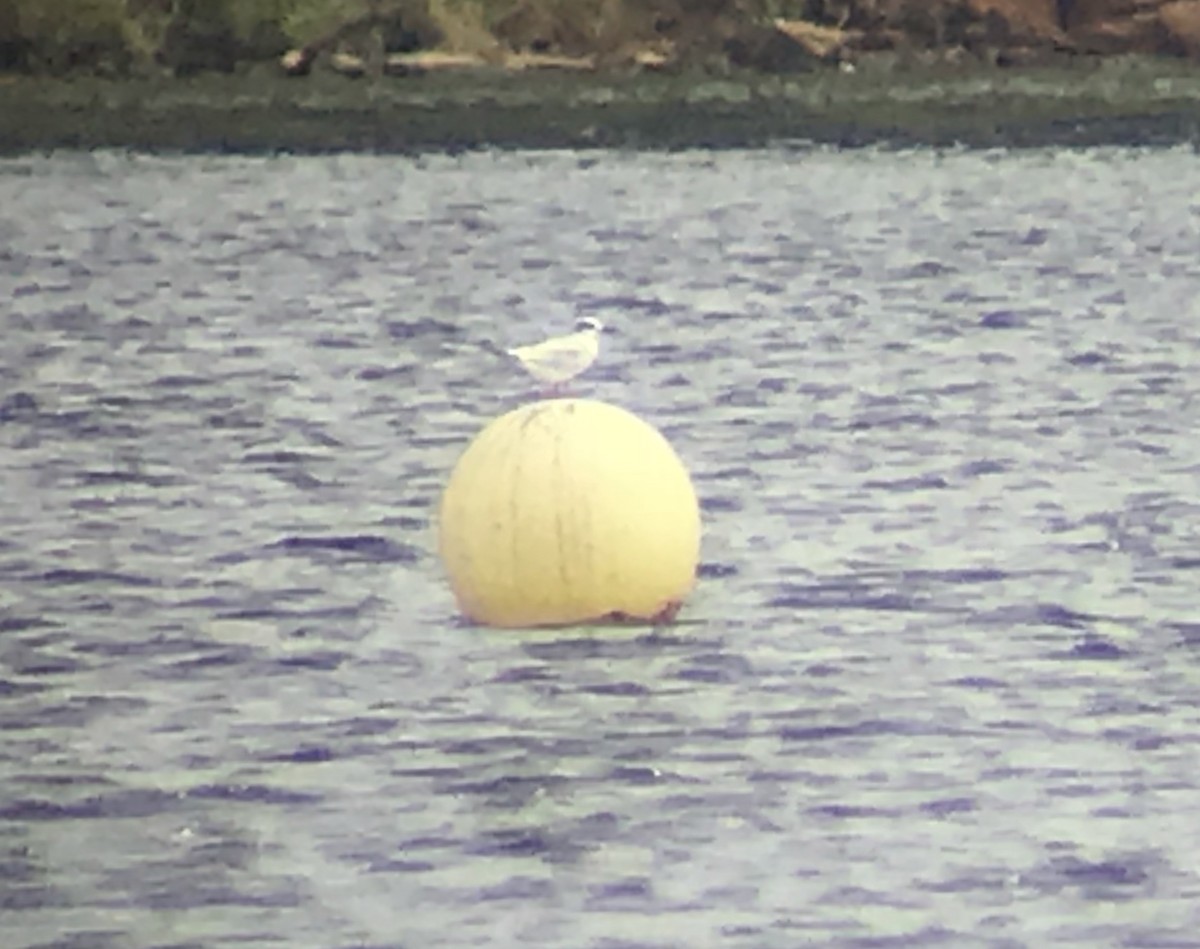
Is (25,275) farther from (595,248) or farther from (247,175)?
(595,248)

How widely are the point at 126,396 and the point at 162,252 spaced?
0.10m

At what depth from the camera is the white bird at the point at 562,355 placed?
95 cm

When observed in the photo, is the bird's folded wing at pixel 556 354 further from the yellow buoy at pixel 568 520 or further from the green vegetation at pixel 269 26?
the green vegetation at pixel 269 26

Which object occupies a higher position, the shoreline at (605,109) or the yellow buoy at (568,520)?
the shoreline at (605,109)

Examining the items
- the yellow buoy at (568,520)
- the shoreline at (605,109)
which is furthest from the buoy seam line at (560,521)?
the shoreline at (605,109)

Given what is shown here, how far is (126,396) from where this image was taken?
961 millimetres

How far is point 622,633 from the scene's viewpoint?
92 cm

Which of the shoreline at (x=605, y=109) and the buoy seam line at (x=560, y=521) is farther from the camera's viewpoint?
the shoreline at (x=605, y=109)

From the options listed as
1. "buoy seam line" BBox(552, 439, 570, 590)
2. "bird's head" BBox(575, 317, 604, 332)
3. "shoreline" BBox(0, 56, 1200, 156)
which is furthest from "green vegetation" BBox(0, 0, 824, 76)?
"buoy seam line" BBox(552, 439, 570, 590)

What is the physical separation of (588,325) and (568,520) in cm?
14

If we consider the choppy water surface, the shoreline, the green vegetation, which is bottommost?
the choppy water surface

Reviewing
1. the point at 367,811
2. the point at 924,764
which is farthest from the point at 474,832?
the point at 924,764

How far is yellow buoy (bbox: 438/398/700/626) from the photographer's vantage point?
34.9 inches

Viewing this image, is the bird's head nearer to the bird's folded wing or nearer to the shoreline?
the bird's folded wing
